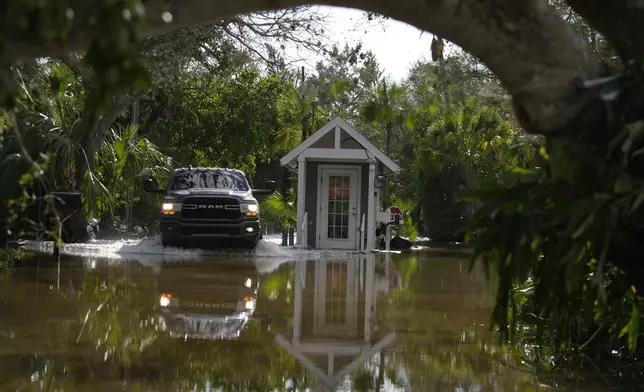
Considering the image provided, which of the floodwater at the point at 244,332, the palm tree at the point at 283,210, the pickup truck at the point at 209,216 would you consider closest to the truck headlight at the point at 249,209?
the pickup truck at the point at 209,216

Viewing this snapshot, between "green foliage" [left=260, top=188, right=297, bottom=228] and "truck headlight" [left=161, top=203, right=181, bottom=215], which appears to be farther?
"green foliage" [left=260, top=188, right=297, bottom=228]

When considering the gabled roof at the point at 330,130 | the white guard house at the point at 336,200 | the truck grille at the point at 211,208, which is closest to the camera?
the truck grille at the point at 211,208

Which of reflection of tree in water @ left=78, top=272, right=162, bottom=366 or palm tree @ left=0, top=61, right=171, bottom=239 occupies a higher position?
palm tree @ left=0, top=61, right=171, bottom=239

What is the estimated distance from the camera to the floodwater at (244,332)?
710cm

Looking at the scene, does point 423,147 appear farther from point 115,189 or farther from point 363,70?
point 115,189

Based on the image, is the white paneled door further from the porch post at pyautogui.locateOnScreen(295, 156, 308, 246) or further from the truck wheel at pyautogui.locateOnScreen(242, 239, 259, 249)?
the truck wheel at pyautogui.locateOnScreen(242, 239, 259, 249)

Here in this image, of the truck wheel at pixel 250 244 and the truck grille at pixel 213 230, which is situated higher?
the truck grille at pixel 213 230

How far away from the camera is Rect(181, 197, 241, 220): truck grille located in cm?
1986

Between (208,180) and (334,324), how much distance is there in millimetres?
11558

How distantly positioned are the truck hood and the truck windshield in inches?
14.4

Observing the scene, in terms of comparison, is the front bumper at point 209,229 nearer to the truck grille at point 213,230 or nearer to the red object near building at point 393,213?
the truck grille at point 213,230

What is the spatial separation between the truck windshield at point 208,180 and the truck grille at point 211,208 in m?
1.14

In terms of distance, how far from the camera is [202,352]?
8102 millimetres

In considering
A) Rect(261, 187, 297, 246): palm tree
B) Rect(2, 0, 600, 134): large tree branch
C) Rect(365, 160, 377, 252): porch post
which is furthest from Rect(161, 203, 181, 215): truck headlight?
Rect(2, 0, 600, 134): large tree branch
